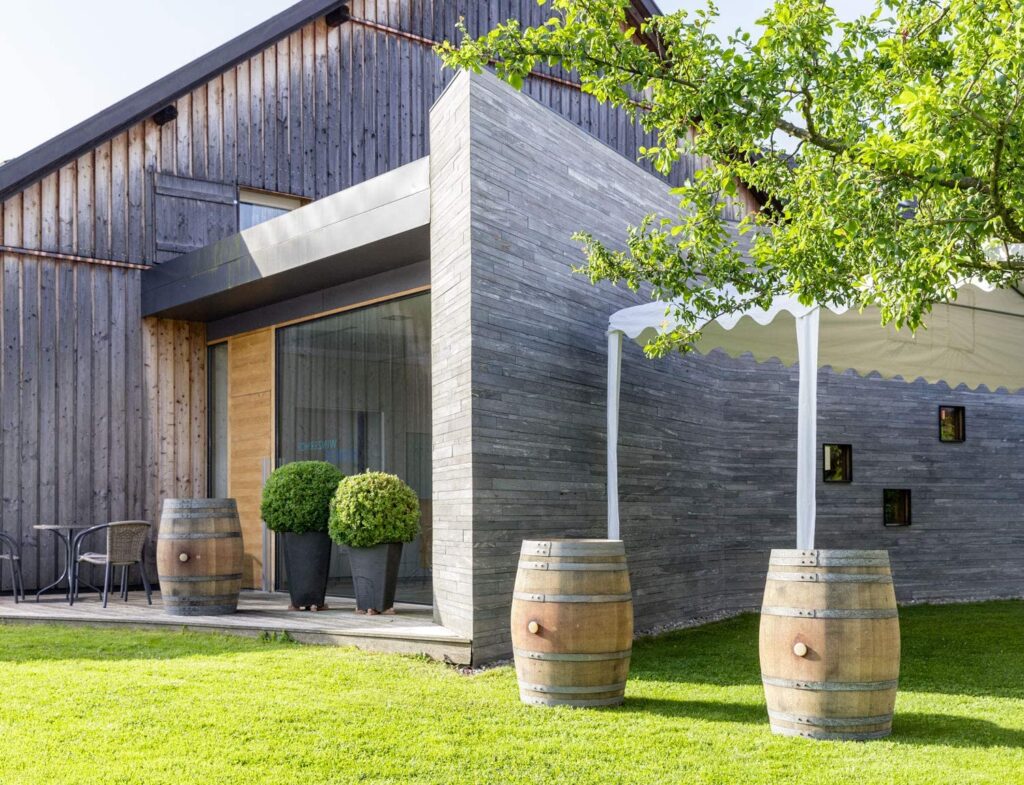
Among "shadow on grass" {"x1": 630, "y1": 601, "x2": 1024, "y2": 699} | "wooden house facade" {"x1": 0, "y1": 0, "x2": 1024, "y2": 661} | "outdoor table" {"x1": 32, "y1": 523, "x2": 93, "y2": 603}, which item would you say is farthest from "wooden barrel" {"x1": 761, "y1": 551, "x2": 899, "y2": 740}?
"outdoor table" {"x1": 32, "y1": 523, "x2": 93, "y2": 603}

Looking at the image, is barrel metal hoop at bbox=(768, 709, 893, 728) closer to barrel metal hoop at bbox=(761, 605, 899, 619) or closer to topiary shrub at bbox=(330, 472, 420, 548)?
barrel metal hoop at bbox=(761, 605, 899, 619)

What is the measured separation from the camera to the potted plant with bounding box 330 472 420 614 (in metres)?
7.37

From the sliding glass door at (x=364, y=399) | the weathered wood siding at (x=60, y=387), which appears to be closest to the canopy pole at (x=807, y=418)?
the sliding glass door at (x=364, y=399)

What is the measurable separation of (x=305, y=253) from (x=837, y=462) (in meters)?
5.76

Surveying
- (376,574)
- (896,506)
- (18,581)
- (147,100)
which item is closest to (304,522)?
(376,574)

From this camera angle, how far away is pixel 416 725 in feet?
15.2

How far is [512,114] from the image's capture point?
7090 mm

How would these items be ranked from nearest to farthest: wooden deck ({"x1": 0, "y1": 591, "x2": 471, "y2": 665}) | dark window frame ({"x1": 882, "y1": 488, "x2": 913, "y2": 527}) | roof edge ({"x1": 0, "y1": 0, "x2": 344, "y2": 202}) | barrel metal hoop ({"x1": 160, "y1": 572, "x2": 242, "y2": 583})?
wooden deck ({"x1": 0, "y1": 591, "x2": 471, "y2": 665})
barrel metal hoop ({"x1": 160, "y1": 572, "x2": 242, "y2": 583})
roof edge ({"x1": 0, "y1": 0, "x2": 344, "y2": 202})
dark window frame ({"x1": 882, "y1": 488, "x2": 913, "y2": 527})

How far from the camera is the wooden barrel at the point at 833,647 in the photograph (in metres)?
4.39

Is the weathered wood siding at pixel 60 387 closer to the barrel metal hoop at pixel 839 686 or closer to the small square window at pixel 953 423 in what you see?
the barrel metal hoop at pixel 839 686

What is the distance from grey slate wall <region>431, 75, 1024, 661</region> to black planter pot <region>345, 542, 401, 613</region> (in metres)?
0.88

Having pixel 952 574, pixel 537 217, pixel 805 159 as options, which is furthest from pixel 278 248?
pixel 952 574

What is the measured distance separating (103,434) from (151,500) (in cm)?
80

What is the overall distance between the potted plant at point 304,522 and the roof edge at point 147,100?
158 inches
